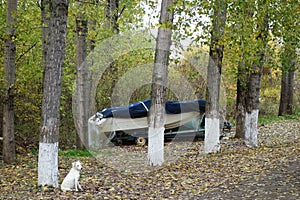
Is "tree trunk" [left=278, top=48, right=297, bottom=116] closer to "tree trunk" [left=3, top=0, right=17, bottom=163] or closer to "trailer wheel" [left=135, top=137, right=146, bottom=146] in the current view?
"trailer wheel" [left=135, top=137, right=146, bottom=146]

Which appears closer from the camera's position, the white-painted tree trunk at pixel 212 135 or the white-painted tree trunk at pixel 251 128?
the white-painted tree trunk at pixel 212 135

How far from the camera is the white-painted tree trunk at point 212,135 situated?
1328cm

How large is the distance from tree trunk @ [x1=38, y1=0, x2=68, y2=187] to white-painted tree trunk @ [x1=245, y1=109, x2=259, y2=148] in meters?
7.46

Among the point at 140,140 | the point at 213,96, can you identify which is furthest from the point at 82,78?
the point at 213,96

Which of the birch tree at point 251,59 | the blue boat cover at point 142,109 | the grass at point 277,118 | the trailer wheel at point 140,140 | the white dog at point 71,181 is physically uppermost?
the birch tree at point 251,59

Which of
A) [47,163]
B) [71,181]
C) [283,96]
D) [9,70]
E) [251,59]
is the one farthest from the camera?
[283,96]

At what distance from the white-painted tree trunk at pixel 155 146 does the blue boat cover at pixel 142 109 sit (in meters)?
5.74

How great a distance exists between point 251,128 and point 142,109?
525 cm

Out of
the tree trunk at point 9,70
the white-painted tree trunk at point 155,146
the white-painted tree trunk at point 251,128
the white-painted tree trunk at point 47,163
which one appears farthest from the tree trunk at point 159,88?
the tree trunk at point 9,70

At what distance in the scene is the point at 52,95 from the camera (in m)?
8.69

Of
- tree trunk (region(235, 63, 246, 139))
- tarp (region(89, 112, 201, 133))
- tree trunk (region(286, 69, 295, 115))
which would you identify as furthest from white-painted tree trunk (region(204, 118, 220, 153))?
tree trunk (region(286, 69, 295, 115))

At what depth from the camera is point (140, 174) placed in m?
11.0

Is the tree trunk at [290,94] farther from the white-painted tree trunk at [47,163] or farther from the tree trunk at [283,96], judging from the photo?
the white-painted tree trunk at [47,163]

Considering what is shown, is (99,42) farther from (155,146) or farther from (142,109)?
(155,146)
